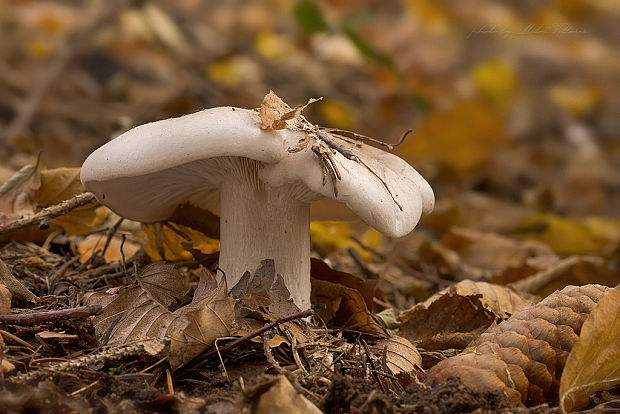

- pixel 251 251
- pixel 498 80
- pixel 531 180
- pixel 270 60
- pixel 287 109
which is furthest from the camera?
pixel 498 80

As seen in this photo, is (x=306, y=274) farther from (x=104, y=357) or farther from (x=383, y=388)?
(x=104, y=357)

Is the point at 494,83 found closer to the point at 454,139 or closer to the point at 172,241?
the point at 454,139

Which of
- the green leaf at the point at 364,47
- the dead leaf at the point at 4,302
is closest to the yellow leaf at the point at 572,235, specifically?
the green leaf at the point at 364,47

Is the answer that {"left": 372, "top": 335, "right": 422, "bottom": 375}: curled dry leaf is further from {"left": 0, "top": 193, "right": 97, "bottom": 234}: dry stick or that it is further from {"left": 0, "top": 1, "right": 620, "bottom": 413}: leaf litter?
{"left": 0, "top": 193, "right": 97, "bottom": 234}: dry stick

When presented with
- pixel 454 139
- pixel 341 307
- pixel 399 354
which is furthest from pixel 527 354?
pixel 454 139

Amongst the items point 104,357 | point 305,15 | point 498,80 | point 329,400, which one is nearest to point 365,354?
point 329,400

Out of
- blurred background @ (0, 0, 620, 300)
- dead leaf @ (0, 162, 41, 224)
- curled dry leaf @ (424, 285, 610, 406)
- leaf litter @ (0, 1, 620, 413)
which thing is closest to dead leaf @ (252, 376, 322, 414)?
leaf litter @ (0, 1, 620, 413)
